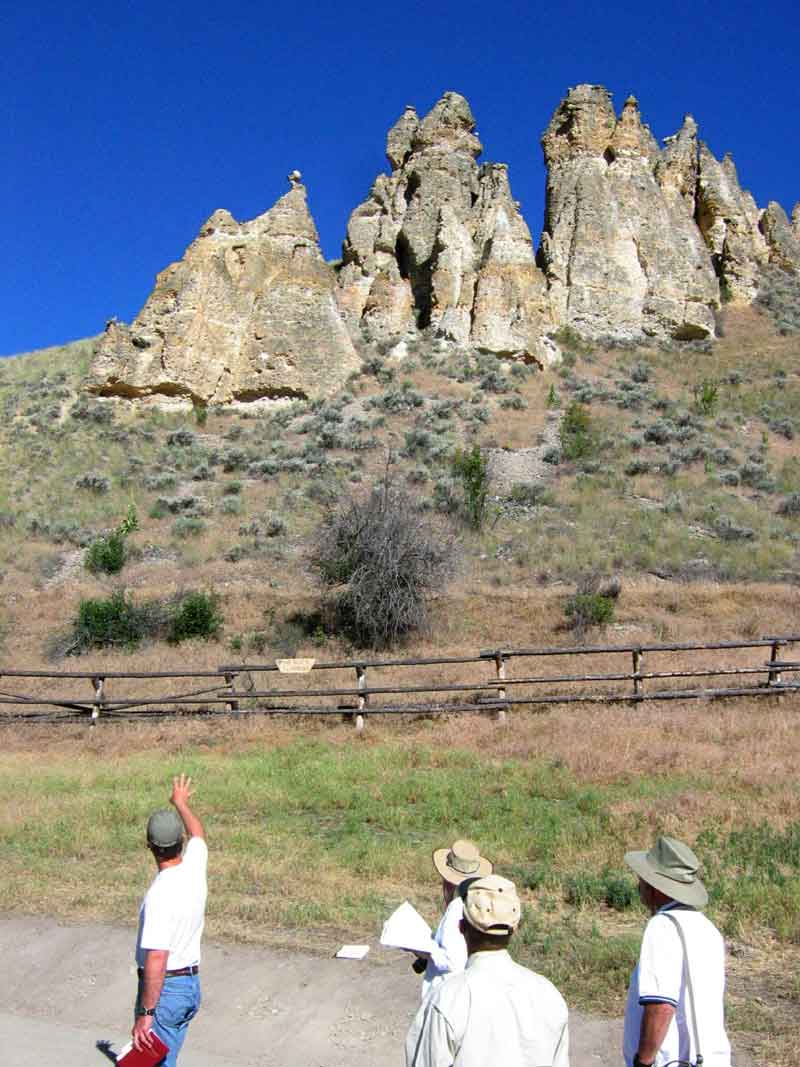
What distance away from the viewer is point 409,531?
19250mm

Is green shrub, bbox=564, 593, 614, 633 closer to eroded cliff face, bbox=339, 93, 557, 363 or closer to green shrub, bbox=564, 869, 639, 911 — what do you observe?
green shrub, bbox=564, 869, 639, 911

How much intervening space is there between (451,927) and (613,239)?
1667 inches

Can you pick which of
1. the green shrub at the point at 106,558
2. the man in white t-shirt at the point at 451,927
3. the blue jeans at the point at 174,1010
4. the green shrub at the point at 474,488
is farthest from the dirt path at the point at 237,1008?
the green shrub at the point at 474,488

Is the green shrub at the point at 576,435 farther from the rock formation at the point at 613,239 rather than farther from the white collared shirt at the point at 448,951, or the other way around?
the white collared shirt at the point at 448,951

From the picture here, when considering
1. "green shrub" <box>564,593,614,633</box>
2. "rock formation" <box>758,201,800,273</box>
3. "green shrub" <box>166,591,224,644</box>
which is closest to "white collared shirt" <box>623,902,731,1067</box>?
"green shrub" <box>564,593,614,633</box>

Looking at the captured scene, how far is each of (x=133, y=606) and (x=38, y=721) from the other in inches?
212

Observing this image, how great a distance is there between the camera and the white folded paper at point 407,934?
3170 millimetres

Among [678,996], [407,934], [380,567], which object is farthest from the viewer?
[380,567]

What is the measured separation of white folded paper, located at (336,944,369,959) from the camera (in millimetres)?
5602

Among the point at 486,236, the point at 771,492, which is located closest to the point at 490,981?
the point at 771,492

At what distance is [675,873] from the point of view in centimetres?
308

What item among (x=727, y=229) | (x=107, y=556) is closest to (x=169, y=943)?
(x=107, y=556)

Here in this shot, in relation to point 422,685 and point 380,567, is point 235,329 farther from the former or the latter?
point 422,685

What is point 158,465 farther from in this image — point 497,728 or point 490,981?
point 490,981
